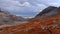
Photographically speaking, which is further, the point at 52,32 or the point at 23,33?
the point at 23,33

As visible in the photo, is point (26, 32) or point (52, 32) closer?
point (52, 32)

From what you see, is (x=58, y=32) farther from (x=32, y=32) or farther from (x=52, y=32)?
(x=32, y=32)

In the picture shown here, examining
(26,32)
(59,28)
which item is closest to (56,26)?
(59,28)

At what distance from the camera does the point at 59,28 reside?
32.2 m

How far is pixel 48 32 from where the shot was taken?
31344 millimetres

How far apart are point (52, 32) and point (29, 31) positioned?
576cm

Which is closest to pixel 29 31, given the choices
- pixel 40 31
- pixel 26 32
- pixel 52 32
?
pixel 26 32

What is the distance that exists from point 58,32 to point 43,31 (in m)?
2.76

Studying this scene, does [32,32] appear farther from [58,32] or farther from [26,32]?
[58,32]

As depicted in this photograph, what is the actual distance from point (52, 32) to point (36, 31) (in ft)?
12.8

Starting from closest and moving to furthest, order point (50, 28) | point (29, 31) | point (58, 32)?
1. point (58, 32)
2. point (50, 28)
3. point (29, 31)

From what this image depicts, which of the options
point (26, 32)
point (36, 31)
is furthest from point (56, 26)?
point (26, 32)

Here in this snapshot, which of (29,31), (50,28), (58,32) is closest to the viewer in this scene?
(58,32)

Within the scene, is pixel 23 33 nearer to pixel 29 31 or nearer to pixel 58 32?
pixel 29 31
